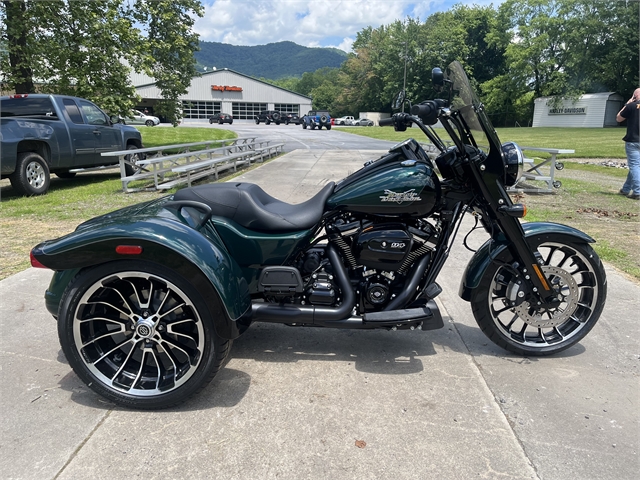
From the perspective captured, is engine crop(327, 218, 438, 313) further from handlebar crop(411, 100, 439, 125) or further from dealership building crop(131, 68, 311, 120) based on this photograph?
dealership building crop(131, 68, 311, 120)

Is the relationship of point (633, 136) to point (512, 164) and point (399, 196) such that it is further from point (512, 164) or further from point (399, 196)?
point (399, 196)

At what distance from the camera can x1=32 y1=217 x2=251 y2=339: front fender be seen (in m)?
2.40

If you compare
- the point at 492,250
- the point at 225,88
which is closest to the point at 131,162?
the point at 492,250

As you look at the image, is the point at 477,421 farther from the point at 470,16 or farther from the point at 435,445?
the point at 470,16

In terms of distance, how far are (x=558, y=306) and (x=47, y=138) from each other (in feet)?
30.9

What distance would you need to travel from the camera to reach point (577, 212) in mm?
7547

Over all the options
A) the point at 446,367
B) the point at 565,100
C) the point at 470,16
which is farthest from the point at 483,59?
the point at 446,367

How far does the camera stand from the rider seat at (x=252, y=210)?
2785mm

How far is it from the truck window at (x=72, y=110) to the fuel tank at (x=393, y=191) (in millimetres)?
9146

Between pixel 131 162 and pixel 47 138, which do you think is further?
pixel 131 162

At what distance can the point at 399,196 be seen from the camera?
269 cm

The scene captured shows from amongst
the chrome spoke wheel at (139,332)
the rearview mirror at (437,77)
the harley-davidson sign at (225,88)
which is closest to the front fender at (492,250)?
the rearview mirror at (437,77)

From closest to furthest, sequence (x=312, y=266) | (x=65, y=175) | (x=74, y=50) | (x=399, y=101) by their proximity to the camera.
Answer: (x=312, y=266) < (x=399, y=101) < (x=65, y=175) < (x=74, y=50)

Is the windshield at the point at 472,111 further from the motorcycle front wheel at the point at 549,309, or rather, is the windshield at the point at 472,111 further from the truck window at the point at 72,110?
the truck window at the point at 72,110
